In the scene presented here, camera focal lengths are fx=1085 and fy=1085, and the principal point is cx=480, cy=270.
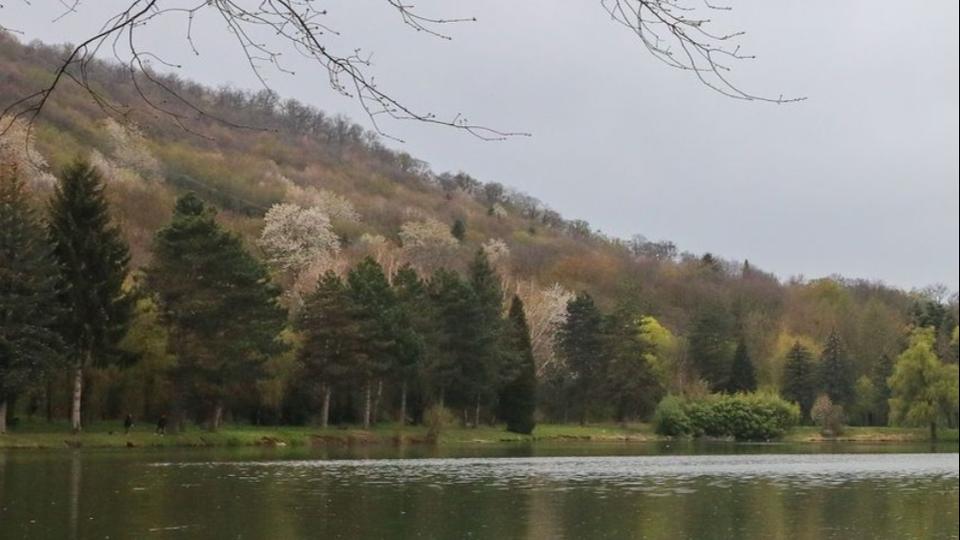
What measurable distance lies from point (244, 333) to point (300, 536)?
2916 centimetres

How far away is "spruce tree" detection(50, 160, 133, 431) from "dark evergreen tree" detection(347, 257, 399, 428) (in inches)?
483

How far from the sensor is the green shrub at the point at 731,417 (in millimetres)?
67062

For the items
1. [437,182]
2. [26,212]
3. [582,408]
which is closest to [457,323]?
[582,408]

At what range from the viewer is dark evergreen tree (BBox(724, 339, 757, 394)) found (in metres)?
76.1

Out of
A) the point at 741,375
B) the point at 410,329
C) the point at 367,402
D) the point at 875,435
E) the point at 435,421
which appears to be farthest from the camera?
the point at 741,375

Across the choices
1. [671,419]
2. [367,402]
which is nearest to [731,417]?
[671,419]

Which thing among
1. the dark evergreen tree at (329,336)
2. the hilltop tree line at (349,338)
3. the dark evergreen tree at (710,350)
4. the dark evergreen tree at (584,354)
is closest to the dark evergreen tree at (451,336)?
the hilltop tree line at (349,338)

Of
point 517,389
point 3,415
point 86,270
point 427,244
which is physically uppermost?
point 427,244

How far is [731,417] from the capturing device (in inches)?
2689

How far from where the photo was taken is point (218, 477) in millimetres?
24891

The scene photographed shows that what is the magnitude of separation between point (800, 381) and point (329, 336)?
4024cm

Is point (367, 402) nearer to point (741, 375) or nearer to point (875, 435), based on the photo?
point (741, 375)

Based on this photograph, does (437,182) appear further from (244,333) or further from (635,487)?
(635,487)

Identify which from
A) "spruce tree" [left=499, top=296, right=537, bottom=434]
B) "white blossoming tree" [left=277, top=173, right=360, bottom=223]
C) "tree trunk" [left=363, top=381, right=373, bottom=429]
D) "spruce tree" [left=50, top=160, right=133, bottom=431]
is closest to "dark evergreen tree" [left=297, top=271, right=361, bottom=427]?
"tree trunk" [left=363, top=381, right=373, bottom=429]
